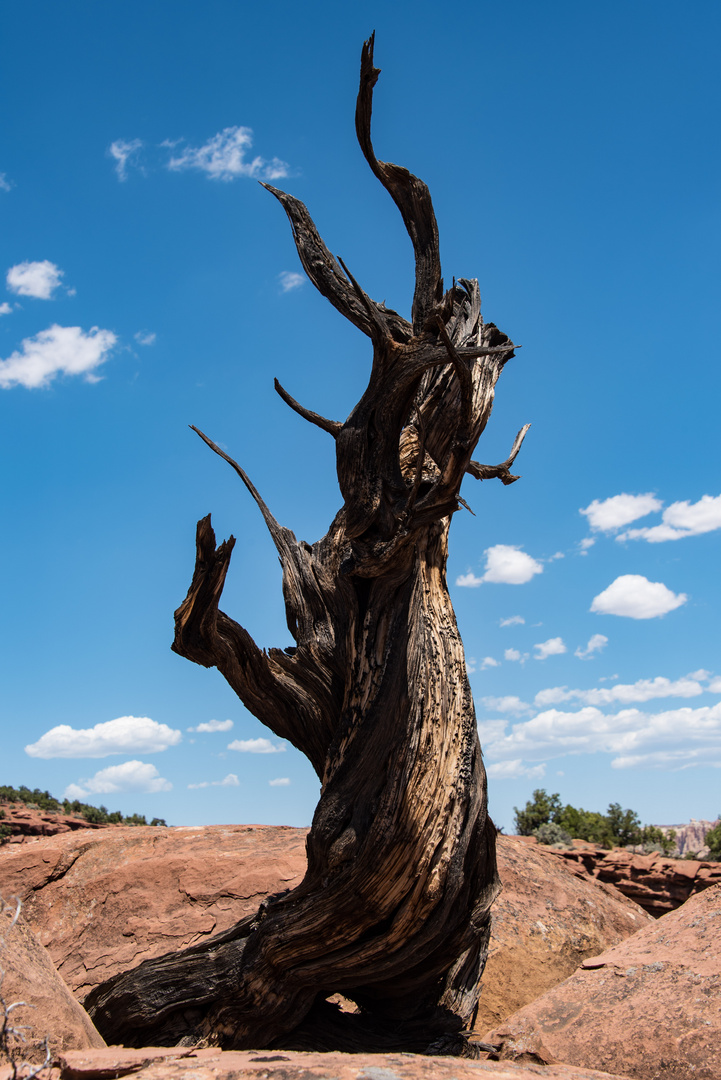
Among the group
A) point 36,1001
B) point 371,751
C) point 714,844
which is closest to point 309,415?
point 371,751

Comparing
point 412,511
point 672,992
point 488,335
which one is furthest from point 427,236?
point 672,992

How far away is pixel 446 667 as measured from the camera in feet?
18.7

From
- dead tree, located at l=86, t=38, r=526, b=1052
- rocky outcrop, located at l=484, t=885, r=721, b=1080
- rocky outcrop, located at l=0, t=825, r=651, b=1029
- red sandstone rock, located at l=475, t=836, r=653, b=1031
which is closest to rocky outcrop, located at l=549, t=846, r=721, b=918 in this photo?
red sandstone rock, located at l=475, t=836, r=653, b=1031

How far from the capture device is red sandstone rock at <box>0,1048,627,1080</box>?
3145mm

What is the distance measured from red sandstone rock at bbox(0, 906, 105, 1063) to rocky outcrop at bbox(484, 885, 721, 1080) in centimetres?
293

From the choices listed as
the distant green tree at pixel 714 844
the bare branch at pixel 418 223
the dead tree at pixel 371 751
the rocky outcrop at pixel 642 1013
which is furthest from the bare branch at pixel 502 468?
the distant green tree at pixel 714 844

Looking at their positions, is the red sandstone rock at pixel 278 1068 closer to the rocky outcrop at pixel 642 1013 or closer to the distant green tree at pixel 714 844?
the rocky outcrop at pixel 642 1013

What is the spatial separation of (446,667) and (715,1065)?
9.58ft

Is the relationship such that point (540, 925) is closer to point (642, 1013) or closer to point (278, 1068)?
point (642, 1013)

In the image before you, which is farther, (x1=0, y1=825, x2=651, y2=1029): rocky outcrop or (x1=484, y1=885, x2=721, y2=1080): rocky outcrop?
(x1=0, y1=825, x2=651, y2=1029): rocky outcrop

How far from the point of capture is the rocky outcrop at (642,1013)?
4.86 meters

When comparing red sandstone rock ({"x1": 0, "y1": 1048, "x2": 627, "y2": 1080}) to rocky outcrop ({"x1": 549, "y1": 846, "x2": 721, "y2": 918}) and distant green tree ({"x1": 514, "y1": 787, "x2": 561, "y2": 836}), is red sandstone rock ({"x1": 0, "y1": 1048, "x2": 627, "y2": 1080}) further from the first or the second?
distant green tree ({"x1": 514, "y1": 787, "x2": 561, "y2": 836})

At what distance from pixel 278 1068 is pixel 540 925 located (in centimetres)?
581

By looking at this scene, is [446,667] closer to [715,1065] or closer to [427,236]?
[715,1065]
